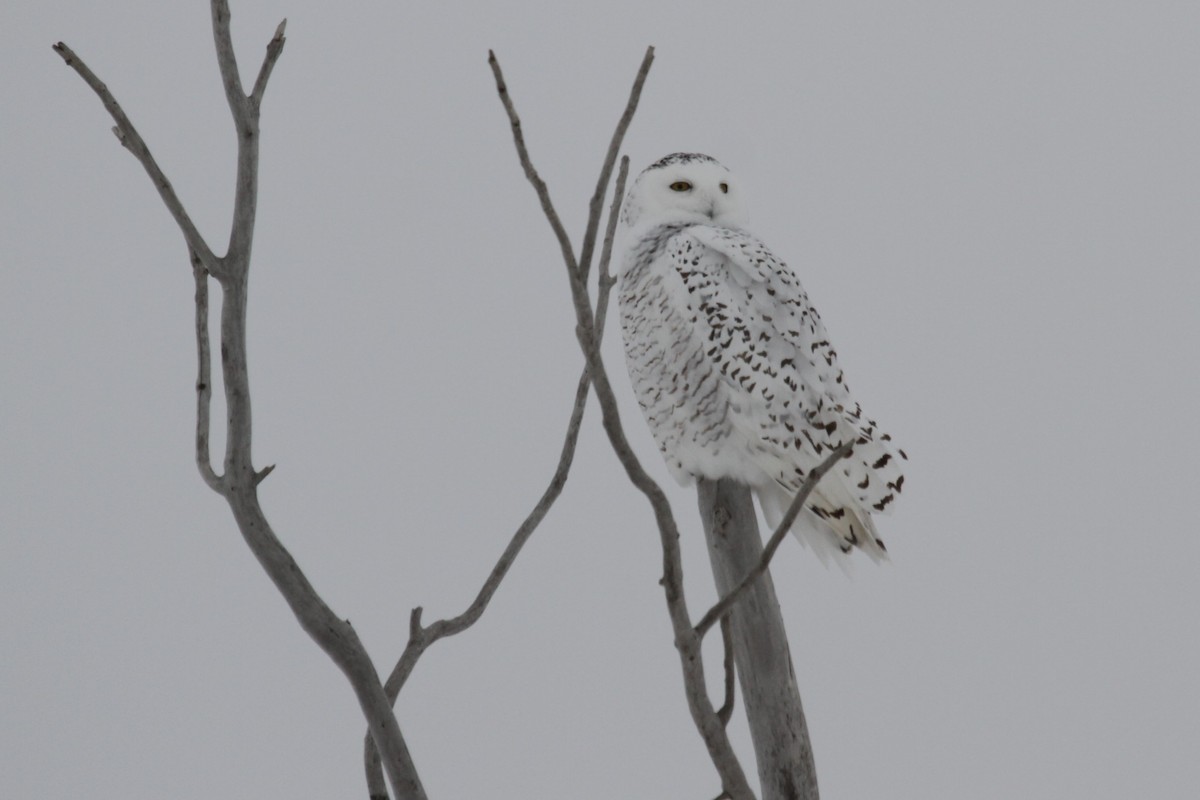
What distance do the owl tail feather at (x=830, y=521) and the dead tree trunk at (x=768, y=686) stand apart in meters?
0.10

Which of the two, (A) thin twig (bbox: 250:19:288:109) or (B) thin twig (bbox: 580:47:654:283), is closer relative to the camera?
(B) thin twig (bbox: 580:47:654:283)

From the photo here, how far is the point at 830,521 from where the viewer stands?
1.52 m

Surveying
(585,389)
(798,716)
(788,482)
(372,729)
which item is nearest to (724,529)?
(788,482)

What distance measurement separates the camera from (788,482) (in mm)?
1469

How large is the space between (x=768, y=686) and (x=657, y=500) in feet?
2.16

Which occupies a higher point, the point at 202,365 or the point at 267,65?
the point at 267,65

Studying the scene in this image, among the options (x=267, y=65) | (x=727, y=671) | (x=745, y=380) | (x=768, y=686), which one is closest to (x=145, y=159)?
(x=267, y=65)

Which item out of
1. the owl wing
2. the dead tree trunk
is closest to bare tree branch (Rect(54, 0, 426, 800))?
the dead tree trunk

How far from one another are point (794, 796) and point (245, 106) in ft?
3.00

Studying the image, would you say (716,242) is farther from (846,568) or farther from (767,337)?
(846,568)

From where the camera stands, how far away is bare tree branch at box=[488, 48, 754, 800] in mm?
747

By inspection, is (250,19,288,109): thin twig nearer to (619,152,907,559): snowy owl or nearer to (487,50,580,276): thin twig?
(487,50,580,276): thin twig

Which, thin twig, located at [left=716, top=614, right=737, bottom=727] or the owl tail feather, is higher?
the owl tail feather

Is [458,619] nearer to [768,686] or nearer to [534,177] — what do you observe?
[768,686]
